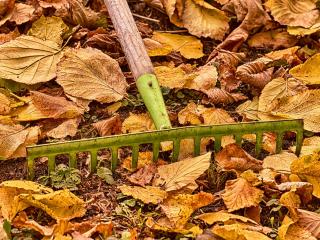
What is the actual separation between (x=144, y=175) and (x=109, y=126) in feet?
0.89

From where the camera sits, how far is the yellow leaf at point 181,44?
9.91 ft

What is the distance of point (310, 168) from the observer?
2348mm

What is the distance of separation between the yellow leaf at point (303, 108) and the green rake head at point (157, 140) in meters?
0.15

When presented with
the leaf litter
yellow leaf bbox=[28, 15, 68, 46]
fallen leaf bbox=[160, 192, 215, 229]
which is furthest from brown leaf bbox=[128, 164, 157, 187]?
yellow leaf bbox=[28, 15, 68, 46]

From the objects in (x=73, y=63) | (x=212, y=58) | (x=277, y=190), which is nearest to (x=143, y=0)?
(x=212, y=58)

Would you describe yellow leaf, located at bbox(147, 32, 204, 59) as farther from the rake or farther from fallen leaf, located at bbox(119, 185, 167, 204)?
fallen leaf, located at bbox(119, 185, 167, 204)

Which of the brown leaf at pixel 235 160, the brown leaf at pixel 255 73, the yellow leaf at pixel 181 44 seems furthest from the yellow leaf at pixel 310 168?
the yellow leaf at pixel 181 44

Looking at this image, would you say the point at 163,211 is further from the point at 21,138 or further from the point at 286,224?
the point at 21,138

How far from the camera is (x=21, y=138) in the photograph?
99.1 inches

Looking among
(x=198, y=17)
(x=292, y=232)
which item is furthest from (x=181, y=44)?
(x=292, y=232)

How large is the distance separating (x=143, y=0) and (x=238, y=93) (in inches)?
28.1

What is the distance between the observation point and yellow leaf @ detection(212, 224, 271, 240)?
2078 mm

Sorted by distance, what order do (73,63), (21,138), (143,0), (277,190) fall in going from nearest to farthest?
(277,190) → (21,138) → (73,63) → (143,0)

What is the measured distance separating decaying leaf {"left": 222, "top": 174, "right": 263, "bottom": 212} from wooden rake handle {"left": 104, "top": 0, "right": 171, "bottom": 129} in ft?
1.06
